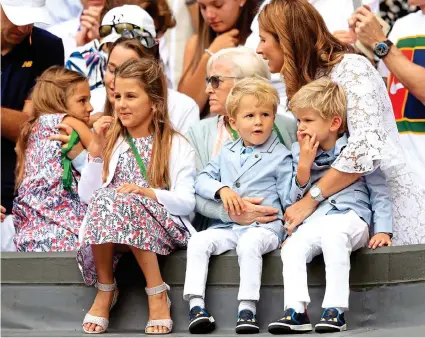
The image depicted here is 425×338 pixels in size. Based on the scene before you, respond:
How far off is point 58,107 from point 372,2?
235 cm

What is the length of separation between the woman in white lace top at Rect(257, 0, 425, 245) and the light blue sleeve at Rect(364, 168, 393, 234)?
52 mm

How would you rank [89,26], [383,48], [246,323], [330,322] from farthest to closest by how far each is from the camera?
[89,26] → [383,48] → [246,323] → [330,322]

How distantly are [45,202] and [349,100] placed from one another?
6.30 ft

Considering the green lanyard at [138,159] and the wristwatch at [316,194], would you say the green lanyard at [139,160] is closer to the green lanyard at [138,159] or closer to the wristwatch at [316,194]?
the green lanyard at [138,159]

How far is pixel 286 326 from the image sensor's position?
5582 mm

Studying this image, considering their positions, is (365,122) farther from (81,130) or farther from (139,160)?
(81,130)

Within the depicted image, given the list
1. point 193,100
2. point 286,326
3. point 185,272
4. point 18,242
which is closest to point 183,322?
point 185,272

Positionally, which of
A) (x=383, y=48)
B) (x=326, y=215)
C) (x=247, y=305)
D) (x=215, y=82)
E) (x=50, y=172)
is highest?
(x=383, y=48)

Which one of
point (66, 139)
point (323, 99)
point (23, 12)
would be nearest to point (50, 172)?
point (66, 139)

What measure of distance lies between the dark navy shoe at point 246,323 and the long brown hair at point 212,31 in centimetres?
290

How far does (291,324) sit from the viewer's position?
5590 millimetres

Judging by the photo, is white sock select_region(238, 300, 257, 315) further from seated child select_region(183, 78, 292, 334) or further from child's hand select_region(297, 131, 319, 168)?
child's hand select_region(297, 131, 319, 168)

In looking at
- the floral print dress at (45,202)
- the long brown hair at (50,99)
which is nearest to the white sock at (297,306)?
the floral print dress at (45,202)

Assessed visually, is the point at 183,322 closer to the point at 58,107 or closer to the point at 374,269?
the point at 374,269
